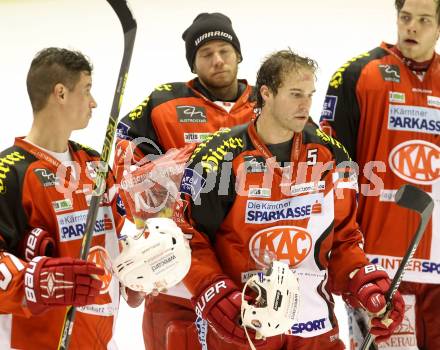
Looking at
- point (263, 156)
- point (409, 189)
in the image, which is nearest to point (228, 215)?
point (263, 156)

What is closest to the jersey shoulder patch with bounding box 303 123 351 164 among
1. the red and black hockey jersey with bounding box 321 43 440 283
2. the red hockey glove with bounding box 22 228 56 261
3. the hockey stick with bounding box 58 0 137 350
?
the red and black hockey jersey with bounding box 321 43 440 283

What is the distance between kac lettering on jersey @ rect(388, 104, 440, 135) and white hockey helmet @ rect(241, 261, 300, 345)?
862mm

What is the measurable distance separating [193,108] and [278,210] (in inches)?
30.9

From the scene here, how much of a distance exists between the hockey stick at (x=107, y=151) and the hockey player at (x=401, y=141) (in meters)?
0.94

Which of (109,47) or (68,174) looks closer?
(68,174)

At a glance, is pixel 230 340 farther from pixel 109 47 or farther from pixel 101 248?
pixel 109 47

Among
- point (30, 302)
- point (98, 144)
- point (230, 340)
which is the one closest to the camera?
point (30, 302)

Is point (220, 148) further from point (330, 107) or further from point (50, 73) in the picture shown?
point (330, 107)

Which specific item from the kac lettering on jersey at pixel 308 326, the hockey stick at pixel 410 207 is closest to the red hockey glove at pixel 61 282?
the kac lettering on jersey at pixel 308 326

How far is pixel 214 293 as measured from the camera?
2.62 metres

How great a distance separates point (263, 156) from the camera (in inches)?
108

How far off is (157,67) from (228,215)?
11.3 ft

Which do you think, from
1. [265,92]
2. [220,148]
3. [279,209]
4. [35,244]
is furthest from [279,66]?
[35,244]

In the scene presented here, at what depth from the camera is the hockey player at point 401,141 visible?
320 cm
